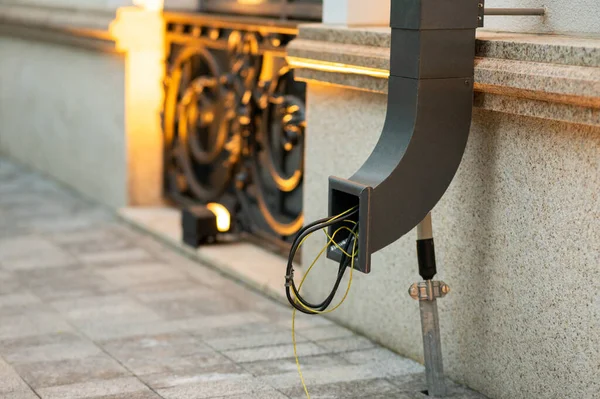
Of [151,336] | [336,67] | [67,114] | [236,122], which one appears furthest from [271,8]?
[67,114]

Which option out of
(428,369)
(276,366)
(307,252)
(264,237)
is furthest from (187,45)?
(428,369)

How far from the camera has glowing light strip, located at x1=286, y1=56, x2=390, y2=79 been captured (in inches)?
183

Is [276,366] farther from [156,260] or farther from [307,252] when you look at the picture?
[156,260]

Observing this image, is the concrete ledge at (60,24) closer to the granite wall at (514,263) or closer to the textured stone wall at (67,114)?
the textured stone wall at (67,114)

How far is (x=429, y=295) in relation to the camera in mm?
4277

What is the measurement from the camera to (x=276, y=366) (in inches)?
190

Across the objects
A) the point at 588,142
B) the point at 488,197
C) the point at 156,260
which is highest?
the point at 588,142

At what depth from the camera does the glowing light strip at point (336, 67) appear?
15.3 ft

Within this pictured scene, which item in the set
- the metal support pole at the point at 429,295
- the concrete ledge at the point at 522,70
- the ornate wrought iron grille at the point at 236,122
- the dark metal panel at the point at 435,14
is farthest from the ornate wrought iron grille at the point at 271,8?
the metal support pole at the point at 429,295

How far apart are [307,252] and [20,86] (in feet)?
18.9

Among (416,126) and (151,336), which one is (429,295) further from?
(151,336)

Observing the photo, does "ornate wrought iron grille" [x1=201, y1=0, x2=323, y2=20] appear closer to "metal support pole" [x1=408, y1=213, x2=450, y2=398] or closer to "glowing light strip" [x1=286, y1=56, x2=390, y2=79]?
"glowing light strip" [x1=286, y1=56, x2=390, y2=79]

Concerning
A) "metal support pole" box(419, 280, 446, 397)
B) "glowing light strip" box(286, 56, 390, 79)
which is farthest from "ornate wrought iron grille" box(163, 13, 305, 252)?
"metal support pole" box(419, 280, 446, 397)

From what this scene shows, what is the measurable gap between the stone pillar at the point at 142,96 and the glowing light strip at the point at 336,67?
9.14 ft
